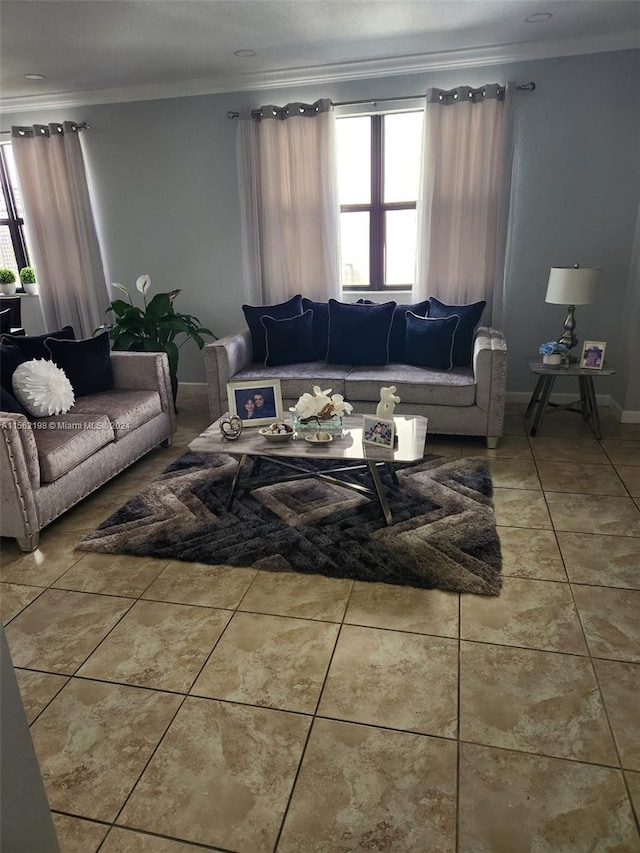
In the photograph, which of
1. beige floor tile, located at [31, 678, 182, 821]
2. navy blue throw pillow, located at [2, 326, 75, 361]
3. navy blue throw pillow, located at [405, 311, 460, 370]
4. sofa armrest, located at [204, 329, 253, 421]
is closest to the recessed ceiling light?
navy blue throw pillow, located at [405, 311, 460, 370]

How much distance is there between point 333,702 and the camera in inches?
67.6

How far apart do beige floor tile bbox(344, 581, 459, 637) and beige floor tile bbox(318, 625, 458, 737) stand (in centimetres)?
4

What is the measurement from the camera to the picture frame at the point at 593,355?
12.2ft

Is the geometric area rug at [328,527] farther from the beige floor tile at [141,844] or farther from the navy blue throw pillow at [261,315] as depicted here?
the navy blue throw pillow at [261,315]

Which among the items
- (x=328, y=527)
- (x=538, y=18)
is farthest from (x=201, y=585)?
(x=538, y=18)

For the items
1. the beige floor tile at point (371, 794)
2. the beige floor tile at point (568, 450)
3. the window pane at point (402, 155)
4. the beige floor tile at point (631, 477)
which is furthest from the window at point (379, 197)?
the beige floor tile at point (371, 794)

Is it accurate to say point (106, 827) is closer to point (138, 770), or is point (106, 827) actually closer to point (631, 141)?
point (138, 770)

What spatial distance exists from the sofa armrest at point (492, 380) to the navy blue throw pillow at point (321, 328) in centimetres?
122

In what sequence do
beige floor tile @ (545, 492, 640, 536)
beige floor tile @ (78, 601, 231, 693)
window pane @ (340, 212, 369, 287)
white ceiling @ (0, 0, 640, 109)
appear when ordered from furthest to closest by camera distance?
1. window pane @ (340, 212, 369, 287)
2. white ceiling @ (0, 0, 640, 109)
3. beige floor tile @ (545, 492, 640, 536)
4. beige floor tile @ (78, 601, 231, 693)

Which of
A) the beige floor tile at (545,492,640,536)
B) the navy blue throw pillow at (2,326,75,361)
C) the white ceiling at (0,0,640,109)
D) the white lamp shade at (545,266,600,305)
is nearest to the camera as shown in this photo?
the beige floor tile at (545,492,640,536)

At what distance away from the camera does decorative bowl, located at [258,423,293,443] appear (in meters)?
2.77

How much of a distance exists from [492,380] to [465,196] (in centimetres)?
156

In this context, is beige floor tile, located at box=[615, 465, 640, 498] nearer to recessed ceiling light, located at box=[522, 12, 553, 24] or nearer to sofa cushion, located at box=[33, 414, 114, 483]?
recessed ceiling light, located at box=[522, 12, 553, 24]

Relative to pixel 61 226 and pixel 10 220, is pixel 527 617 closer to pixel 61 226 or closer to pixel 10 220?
pixel 61 226
